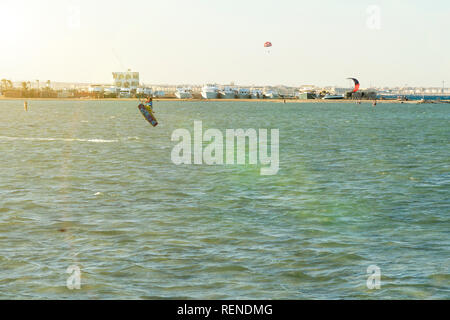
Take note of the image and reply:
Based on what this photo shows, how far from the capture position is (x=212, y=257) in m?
20.2

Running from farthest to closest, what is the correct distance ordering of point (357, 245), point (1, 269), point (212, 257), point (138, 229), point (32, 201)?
point (32, 201) → point (138, 229) → point (357, 245) → point (212, 257) → point (1, 269)

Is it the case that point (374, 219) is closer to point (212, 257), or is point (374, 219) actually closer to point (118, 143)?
point (212, 257)

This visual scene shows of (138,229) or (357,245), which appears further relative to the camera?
(138,229)

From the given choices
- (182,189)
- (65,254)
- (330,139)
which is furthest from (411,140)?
(65,254)

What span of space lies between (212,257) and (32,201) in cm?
1346

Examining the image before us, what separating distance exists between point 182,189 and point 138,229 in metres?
10.7

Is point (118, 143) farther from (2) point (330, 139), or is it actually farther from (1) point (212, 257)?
(1) point (212, 257)
